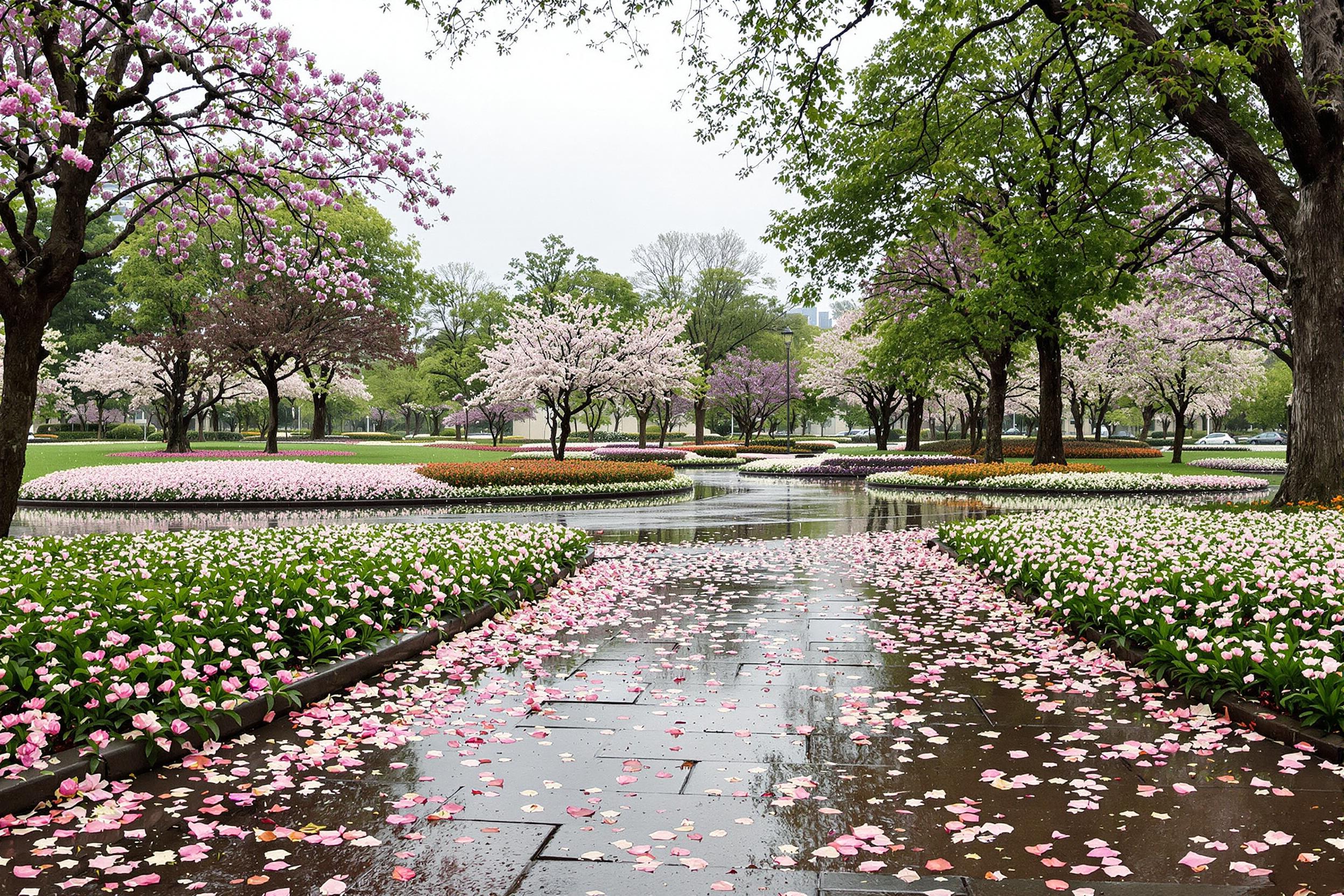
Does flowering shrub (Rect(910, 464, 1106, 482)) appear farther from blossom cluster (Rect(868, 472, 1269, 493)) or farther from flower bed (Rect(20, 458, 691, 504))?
flower bed (Rect(20, 458, 691, 504))

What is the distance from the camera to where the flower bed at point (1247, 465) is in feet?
107

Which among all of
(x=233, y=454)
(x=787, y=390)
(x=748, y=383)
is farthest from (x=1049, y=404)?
(x=748, y=383)

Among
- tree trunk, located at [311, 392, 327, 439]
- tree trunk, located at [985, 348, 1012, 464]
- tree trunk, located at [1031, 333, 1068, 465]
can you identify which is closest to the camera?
tree trunk, located at [1031, 333, 1068, 465]

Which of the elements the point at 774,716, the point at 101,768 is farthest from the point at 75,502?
the point at 774,716

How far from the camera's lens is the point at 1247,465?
33.1 m

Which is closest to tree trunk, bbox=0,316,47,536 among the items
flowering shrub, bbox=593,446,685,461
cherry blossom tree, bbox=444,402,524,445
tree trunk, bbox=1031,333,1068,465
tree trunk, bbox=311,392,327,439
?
tree trunk, bbox=1031,333,1068,465

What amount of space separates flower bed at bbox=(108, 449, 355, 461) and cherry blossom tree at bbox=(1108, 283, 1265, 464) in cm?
2949

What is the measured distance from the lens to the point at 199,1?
38.1 ft

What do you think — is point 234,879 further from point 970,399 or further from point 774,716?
point 970,399

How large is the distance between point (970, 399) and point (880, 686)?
4575 centimetres

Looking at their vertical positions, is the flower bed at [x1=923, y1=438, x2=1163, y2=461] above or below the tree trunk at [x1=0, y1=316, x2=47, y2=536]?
below

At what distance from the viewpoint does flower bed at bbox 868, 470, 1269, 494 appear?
22906mm

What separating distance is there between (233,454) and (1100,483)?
28.5 m

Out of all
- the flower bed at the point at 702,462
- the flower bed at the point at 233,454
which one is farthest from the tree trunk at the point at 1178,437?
the flower bed at the point at 233,454
